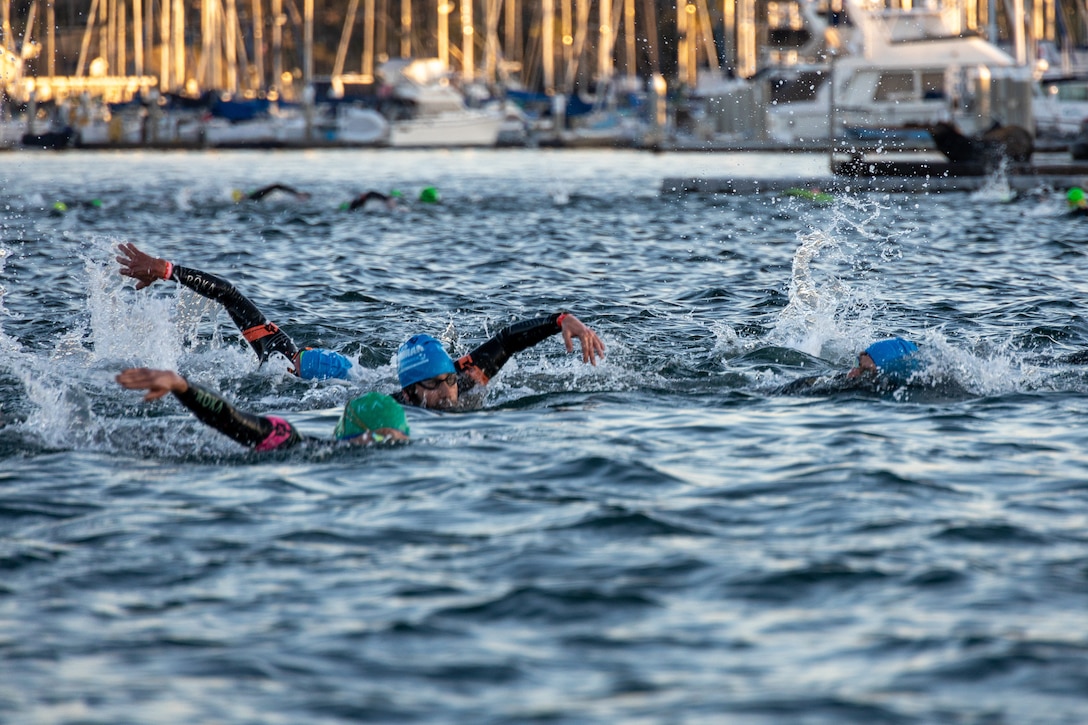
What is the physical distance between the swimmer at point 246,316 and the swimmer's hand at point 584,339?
2.38 meters

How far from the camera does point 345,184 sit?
3791 cm

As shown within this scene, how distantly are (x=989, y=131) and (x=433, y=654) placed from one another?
31.3 meters

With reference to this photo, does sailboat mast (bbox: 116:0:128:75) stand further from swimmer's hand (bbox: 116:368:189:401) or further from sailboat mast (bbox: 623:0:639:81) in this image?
swimmer's hand (bbox: 116:368:189:401)

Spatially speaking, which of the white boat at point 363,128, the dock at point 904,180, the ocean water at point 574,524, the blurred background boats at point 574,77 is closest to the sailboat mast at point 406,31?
the blurred background boats at point 574,77

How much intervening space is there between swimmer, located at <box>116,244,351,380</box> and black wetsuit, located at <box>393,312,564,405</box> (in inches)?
39.0

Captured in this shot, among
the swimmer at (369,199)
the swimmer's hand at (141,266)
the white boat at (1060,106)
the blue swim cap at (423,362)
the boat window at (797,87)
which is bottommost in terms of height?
the blue swim cap at (423,362)

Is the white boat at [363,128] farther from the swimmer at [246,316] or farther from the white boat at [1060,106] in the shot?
the swimmer at [246,316]

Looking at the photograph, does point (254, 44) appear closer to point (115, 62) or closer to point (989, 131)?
point (115, 62)

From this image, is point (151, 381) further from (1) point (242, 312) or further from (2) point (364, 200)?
(2) point (364, 200)

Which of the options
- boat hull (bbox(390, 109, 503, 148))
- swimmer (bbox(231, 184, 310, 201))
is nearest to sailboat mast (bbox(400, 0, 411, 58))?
boat hull (bbox(390, 109, 503, 148))

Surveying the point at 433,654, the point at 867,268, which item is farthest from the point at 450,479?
the point at 867,268

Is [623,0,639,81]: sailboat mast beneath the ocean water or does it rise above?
above

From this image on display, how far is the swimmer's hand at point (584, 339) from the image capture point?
8680mm

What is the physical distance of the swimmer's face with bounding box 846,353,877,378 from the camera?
9898 mm
